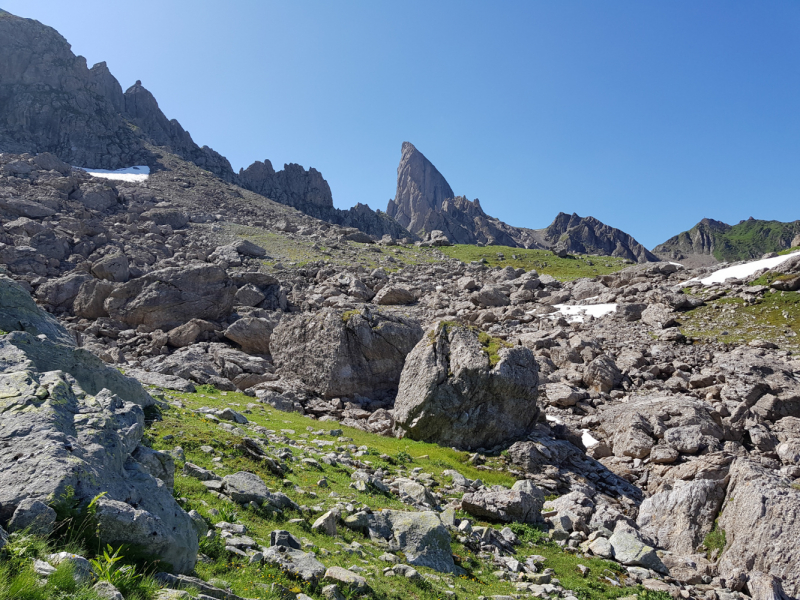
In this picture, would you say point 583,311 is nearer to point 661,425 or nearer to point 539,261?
point 661,425

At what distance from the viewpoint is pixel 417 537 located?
1256cm

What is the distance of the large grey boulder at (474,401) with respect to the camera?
26656 mm

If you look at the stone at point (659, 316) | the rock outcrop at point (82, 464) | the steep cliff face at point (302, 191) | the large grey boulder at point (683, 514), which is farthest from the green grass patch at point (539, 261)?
the rock outcrop at point (82, 464)

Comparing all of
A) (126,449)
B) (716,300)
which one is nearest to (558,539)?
(126,449)

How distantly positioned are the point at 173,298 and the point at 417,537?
1737 inches

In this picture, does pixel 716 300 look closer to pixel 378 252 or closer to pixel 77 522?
pixel 77 522

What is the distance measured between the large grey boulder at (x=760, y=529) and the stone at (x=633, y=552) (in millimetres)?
2179

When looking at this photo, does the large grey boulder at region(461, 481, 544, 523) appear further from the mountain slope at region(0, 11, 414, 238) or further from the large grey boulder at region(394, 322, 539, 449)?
the mountain slope at region(0, 11, 414, 238)

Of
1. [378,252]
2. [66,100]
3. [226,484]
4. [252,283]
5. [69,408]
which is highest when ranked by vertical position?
[66,100]

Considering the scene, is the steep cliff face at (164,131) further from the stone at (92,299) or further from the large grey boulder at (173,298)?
the large grey boulder at (173,298)

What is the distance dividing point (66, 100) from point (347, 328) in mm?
170267

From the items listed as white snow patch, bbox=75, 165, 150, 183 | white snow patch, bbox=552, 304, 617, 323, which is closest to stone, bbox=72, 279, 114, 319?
white snow patch, bbox=552, 304, 617, 323

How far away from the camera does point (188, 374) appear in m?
34.0

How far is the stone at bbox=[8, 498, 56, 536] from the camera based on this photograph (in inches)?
234
